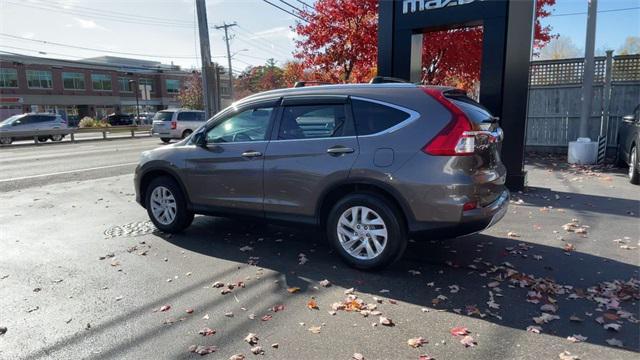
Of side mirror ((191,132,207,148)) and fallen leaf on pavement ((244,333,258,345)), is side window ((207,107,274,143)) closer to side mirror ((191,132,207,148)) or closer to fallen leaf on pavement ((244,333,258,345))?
side mirror ((191,132,207,148))

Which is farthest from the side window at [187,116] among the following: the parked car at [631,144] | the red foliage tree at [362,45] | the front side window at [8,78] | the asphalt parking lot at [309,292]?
the front side window at [8,78]

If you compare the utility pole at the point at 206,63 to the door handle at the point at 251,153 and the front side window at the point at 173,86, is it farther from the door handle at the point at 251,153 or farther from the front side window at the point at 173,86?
the front side window at the point at 173,86

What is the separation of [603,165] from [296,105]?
33.7 ft

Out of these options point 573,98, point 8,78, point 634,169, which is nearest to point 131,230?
point 634,169

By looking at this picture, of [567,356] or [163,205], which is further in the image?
[163,205]

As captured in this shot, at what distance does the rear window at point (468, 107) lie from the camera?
431 cm

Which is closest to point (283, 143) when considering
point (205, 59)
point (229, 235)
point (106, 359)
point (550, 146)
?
point (229, 235)

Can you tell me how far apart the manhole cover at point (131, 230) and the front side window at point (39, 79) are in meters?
58.7

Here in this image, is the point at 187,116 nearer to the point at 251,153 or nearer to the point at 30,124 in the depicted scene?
the point at 30,124

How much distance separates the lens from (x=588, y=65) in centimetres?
1166

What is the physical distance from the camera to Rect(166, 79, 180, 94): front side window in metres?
72.2

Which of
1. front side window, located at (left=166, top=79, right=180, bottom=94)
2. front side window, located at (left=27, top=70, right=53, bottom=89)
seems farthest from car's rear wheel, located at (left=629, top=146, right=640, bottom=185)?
front side window, located at (left=166, top=79, right=180, bottom=94)

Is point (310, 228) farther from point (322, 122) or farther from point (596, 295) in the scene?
point (596, 295)

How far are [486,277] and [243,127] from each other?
3205mm
